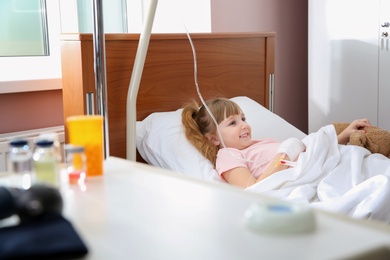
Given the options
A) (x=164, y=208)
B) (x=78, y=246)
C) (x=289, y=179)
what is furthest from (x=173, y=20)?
(x=78, y=246)

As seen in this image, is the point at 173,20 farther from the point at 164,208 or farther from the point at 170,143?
the point at 164,208

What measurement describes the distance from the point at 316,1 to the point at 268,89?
0.87 meters

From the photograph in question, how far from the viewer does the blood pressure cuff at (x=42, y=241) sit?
2.49 feet

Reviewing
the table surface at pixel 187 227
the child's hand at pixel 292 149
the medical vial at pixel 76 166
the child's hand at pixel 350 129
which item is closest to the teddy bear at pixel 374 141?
the child's hand at pixel 350 129

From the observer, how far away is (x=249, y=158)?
6.82 feet

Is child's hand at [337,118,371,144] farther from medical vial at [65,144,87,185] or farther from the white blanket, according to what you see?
medical vial at [65,144,87,185]

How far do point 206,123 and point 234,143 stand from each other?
127 millimetres

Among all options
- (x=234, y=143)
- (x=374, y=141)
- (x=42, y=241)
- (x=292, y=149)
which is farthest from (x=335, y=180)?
(x=42, y=241)

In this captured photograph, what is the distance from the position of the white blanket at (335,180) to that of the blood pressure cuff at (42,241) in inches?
34.8

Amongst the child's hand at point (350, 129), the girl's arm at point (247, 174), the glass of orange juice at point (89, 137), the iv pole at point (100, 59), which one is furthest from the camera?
the child's hand at point (350, 129)

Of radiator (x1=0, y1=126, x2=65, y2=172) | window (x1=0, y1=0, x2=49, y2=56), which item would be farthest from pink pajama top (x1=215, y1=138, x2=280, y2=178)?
window (x1=0, y1=0, x2=49, y2=56)

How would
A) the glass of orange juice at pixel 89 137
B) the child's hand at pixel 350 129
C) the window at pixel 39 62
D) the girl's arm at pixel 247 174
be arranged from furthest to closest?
the window at pixel 39 62
the child's hand at pixel 350 129
the girl's arm at pixel 247 174
the glass of orange juice at pixel 89 137

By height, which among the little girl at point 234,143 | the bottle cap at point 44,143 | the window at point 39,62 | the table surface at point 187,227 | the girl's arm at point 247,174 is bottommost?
the girl's arm at point 247,174

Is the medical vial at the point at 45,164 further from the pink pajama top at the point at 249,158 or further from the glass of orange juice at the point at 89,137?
the pink pajama top at the point at 249,158
